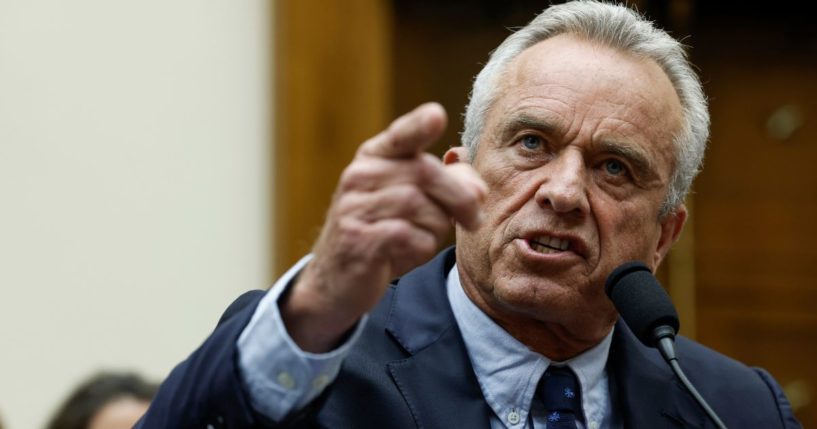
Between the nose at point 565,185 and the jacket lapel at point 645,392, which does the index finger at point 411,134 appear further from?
the jacket lapel at point 645,392

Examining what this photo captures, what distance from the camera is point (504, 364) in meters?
2.67

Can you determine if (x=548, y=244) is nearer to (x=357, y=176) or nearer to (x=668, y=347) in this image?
(x=668, y=347)

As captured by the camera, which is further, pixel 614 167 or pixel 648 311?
pixel 614 167

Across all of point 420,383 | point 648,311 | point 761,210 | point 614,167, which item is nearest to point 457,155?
point 614,167

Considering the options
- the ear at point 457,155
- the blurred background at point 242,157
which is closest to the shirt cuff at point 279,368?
the ear at point 457,155

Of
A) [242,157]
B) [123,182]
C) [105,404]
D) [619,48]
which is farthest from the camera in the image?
[242,157]

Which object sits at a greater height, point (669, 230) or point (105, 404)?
point (669, 230)

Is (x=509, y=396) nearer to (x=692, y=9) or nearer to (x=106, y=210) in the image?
(x=106, y=210)

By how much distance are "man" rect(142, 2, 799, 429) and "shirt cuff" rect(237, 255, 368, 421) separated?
9.2 inches

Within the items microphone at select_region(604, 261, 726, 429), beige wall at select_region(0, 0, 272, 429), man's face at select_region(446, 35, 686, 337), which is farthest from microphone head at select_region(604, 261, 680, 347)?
beige wall at select_region(0, 0, 272, 429)

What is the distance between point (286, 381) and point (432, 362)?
0.66 metres

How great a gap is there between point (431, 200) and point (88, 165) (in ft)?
8.65

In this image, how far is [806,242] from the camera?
5.09 metres

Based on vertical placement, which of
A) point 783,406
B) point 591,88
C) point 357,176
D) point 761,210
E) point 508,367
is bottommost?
point 761,210
